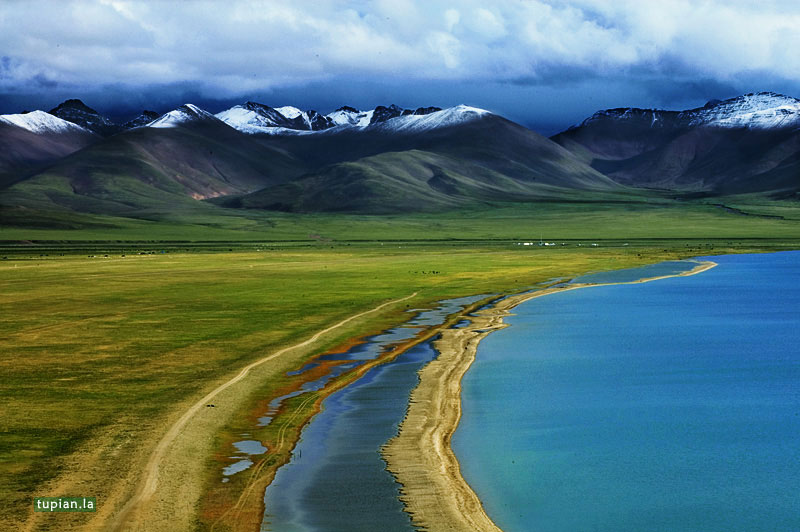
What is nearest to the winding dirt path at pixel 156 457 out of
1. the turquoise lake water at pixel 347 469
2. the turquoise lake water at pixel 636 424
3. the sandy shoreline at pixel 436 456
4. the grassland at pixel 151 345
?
the grassland at pixel 151 345

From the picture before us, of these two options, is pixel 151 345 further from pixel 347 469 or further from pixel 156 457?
pixel 347 469

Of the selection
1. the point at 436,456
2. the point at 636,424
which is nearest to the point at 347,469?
the point at 436,456

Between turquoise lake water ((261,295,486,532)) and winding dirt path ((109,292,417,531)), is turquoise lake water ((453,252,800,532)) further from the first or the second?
winding dirt path ((109,292,417,531))

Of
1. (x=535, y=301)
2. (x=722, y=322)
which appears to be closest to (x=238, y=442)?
(x=722, y=322)

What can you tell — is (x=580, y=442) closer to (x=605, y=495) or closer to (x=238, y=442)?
(x=605, y=495)

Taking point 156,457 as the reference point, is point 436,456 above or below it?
below
